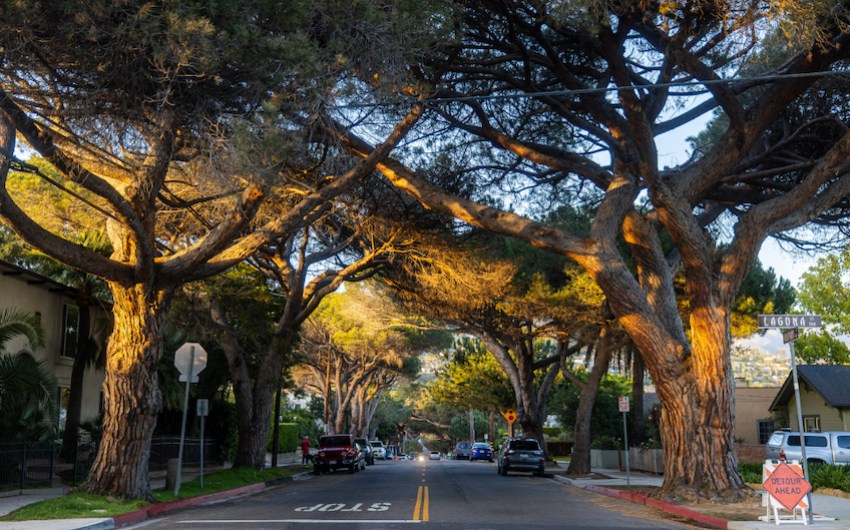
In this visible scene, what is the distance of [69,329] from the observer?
28562 mm

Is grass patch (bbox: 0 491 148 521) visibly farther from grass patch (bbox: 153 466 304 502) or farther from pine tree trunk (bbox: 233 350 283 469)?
pine tree trunk (bbox: 233 350 283 469)

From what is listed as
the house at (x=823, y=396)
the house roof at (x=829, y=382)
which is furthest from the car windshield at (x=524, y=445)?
the house roof at (x=829, y=382)

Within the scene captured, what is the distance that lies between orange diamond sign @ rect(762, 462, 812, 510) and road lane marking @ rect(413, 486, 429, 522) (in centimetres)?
573

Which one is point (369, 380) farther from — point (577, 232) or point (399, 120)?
point (399, 120)

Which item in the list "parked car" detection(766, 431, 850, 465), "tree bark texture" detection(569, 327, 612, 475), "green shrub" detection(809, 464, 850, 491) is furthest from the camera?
"tree bark texture" detection(569, 327, 612, 475)

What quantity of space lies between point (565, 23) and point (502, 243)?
12.2 metres

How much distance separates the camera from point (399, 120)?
19.4m

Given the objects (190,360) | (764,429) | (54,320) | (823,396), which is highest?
(54,320)

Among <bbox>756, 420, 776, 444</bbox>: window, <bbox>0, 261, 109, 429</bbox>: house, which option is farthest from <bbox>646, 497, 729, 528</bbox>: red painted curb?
<bbox>756, 420, 776, 444</bbox>: window

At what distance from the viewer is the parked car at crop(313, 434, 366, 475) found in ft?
120

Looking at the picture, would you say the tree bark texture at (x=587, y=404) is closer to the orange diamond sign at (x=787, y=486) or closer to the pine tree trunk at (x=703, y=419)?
the pine tree trunk at (x=703, y=419)

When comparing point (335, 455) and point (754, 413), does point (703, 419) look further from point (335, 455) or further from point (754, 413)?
point (754, 413)

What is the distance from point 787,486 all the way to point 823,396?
25.0 m

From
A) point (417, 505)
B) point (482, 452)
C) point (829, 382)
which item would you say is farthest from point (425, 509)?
point (482, 452)
